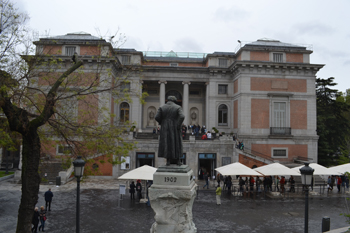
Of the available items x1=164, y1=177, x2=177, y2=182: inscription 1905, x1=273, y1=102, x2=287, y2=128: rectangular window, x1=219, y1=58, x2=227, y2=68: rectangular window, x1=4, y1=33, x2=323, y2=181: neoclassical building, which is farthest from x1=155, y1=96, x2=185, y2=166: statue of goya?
x1=219, y1=58, x2=227, y2=68: rectangular window

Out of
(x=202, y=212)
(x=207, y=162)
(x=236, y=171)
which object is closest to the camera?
(x=202, y=212)

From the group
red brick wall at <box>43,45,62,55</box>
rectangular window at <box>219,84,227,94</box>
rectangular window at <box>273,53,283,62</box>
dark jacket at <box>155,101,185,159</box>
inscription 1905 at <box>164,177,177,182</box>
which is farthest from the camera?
rectangular window at <box>219,84,227,94</box>

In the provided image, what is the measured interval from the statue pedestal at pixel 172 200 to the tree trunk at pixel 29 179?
500 cm

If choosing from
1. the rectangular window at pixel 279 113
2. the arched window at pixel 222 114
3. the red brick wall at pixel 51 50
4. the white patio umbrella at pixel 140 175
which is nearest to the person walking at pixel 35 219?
the white patio umbrella at pixel 140 175

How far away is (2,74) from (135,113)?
86.5ft

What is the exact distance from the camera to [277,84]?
33.8m

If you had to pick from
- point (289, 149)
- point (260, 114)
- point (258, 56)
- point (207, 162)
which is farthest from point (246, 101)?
point (207, 162)

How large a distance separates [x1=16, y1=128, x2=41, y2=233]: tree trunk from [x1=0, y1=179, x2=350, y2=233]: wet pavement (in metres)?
3.17

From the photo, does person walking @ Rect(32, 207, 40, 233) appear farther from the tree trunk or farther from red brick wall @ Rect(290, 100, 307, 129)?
red brick wall @ Rect(290, 100, 307, 129)

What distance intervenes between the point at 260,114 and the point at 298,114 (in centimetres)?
480

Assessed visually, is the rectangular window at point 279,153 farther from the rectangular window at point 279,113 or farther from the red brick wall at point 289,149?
the rectangular window at point 279,113

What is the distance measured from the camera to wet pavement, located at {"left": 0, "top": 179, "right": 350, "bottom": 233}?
43.8 ft

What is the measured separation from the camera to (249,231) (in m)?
12.8

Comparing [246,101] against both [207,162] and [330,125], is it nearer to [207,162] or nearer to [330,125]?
[207,162]
